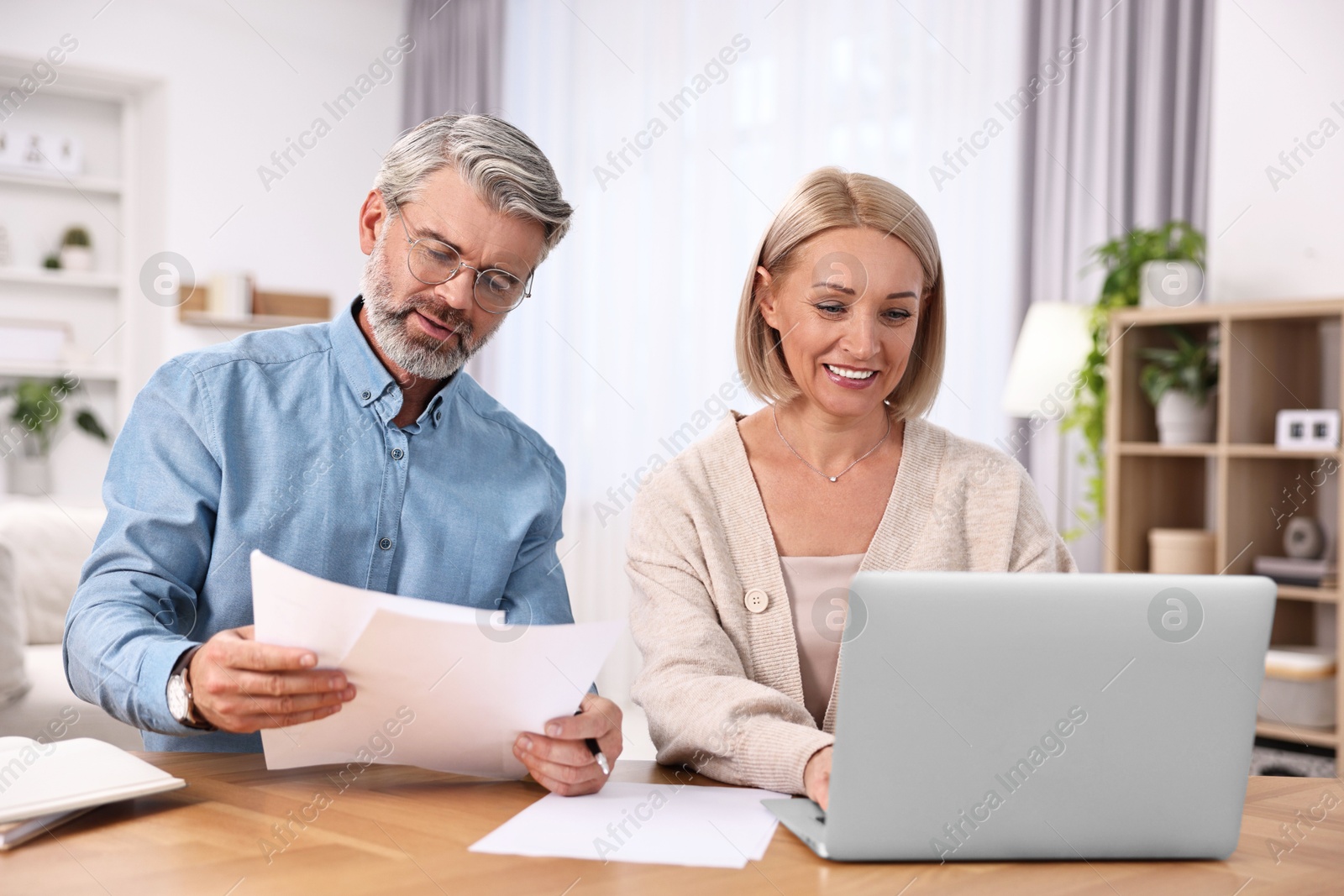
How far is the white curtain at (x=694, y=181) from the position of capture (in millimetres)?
3824

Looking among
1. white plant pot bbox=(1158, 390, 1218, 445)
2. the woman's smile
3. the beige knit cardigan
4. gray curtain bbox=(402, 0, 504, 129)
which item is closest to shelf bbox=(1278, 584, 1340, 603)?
white plant pot bbox=(1158, 390, 1218, 445)

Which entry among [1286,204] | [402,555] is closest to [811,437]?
[402,555]

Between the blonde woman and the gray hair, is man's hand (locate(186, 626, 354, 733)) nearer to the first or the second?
the blonde woman

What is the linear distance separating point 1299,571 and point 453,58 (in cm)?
441

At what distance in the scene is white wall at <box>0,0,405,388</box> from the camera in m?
5.21

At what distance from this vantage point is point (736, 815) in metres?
1.13

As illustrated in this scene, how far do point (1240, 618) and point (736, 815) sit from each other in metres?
0.49

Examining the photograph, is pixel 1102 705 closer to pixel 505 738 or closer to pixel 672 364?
pixel 505 738

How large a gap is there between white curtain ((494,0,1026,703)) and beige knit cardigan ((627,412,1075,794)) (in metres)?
2.25

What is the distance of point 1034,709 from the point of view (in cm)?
96

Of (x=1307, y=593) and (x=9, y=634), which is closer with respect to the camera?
(x=9, y=634)

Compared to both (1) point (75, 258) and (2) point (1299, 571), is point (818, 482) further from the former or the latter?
(1) point (75, 258)

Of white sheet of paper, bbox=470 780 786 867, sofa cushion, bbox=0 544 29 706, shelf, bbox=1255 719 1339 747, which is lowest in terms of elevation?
shelf, bbox=1255 719 1339 747

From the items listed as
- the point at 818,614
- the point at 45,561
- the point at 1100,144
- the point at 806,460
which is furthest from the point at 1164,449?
the point at 45,561
